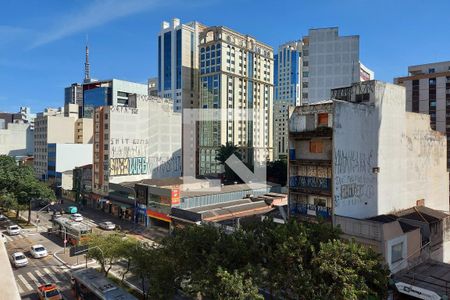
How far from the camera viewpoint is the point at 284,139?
558 ft

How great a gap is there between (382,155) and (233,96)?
295 ft

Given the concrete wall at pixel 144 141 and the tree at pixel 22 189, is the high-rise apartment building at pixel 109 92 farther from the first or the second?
the tree at pixel 22 189

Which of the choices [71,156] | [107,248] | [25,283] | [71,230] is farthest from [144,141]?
[107,248]

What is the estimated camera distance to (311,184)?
38375 mm

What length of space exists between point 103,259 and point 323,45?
221 feet

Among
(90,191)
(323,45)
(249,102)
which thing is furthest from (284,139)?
(90,191)

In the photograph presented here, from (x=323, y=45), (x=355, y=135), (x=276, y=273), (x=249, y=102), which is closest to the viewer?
(x=276, y=273)

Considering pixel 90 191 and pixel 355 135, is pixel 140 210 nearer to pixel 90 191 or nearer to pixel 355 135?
pixel 90 191

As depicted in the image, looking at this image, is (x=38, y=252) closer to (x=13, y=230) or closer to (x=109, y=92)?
(x=13, y=230)

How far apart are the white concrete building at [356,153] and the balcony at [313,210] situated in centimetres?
11

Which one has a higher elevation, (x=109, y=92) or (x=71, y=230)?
(x=109, y=92)

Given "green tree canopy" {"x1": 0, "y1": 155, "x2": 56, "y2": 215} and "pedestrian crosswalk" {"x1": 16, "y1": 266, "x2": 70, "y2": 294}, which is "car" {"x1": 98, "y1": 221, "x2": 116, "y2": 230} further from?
"pedestrian crosswalk" {"x1": 16, "y1": 266, "x2": 70, "y2": 294}

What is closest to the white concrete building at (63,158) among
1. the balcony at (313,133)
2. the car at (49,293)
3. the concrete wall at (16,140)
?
the concrete wall at (16,140)

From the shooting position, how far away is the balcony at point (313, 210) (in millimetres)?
36750
